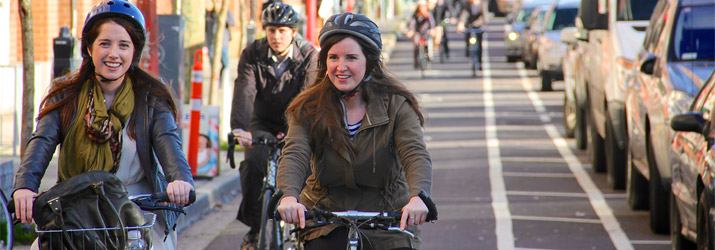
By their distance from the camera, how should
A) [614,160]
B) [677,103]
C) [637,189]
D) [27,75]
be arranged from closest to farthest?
[27,75] < [677,103] < [637,189] < [614,160]

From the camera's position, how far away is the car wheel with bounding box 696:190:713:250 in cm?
677

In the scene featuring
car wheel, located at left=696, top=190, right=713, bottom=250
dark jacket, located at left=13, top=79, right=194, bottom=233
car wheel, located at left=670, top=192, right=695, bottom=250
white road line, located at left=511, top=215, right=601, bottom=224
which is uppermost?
dark jacket, located at left=13, top=79, right=194, bottom=233

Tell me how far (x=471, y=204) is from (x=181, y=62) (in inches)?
119

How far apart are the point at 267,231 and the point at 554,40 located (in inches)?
796

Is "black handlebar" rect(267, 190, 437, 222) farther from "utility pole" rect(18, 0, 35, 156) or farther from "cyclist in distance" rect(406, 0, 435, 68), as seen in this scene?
"cyclist in distance" rect(406, 0, 435, 68)

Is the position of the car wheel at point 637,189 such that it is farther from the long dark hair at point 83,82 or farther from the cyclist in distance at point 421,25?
the cyclist in distance at point 421,25

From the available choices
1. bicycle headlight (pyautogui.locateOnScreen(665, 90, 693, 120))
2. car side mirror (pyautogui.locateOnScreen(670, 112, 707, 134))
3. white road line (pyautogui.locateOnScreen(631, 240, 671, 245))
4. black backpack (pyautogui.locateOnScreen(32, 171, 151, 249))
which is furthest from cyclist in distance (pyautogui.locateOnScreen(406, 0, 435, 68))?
black backpack (pyautogui.locateOnScreen(32, 171, 151, 249))

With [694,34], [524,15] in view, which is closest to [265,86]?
[694,34]

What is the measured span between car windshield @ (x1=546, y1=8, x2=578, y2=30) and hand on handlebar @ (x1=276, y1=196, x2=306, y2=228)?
2425 cm

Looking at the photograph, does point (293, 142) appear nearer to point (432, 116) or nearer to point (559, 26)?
point (432, 116)

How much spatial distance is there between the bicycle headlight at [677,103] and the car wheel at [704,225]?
5.99 ft

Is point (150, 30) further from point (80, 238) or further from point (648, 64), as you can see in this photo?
point (80, 238)

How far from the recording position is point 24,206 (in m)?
4.04

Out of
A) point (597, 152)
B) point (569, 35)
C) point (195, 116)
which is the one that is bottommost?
point (597, 152)
